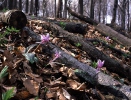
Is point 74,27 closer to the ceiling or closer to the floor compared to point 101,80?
closer to the ceiling

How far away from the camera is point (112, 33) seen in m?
8.12

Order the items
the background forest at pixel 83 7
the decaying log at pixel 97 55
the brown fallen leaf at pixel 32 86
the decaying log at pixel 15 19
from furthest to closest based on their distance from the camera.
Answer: the background forest at pixel 83 7, the decaying log at pixel 97 55, the decaying log at pixel 15 19, the brown fallen leaf at pixel 32 86

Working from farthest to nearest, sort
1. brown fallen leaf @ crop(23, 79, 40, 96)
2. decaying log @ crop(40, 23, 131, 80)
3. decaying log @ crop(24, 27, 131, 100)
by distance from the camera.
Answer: decaying log @ crop(40, 23, 131, 80)
decaying log @ crop(24, 27, 131, 100)
brown fallen leaf @ crop(23, 79, 40, 96)

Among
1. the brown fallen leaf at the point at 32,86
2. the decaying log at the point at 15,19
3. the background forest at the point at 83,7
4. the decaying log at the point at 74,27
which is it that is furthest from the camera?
the background forest at the point at 83,7

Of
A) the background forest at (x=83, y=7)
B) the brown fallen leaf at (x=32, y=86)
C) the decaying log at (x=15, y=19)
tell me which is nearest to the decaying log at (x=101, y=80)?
the brown fallen leaf at (x=32, y=86)

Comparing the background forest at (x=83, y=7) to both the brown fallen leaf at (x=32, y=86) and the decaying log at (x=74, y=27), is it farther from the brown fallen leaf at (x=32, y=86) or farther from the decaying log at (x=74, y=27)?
the brown fallen leaf at (x=32, y=86)

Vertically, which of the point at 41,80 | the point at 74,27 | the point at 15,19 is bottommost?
the point at 41,80

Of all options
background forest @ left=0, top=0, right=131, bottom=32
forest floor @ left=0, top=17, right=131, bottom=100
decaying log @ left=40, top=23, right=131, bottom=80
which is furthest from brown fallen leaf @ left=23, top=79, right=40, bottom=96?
background forest @ left=0, top=0, right=131, bottom=32

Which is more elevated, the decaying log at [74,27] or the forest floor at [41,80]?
the decaying log at [74,27]

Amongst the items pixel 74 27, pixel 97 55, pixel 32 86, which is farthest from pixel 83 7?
pixel 32 86

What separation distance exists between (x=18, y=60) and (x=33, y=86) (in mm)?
548

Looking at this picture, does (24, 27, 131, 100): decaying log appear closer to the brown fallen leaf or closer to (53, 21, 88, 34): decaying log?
the brown fallen leaf

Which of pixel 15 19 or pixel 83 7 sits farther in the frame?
pixel 83 7

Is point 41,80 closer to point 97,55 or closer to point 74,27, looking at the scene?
point 97,55
